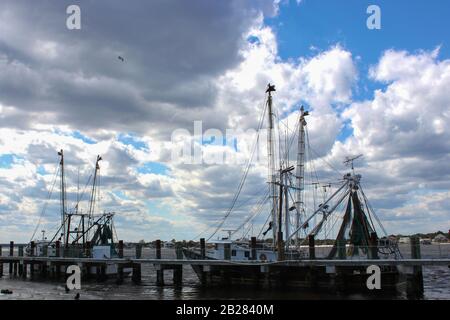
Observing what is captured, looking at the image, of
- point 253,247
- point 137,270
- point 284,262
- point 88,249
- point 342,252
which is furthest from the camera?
point 88,249

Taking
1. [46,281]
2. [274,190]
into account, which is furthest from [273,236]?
[46,281]

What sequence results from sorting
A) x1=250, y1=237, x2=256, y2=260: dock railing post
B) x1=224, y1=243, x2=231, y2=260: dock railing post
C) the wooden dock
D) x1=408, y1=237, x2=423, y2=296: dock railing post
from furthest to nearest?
x1=250, y1=237, x2=256, y2=260: dock railing post
x1=224, y1=243, x2=231, y2=260: dock railing post
the wooden dock
x1=408, y1=237, x2=423, y2=296: dock railing post

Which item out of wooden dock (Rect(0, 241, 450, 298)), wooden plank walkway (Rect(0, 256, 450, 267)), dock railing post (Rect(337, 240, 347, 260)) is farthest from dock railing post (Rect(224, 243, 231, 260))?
dock railing post (Rect(337, 240, 347, 260))

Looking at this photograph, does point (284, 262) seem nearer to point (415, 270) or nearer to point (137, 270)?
point (415, 270)

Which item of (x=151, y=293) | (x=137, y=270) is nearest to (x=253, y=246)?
(x=151, y=293)

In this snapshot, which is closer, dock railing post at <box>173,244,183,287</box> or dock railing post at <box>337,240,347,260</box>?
dock railing post at <box>337,240,347,260</box>

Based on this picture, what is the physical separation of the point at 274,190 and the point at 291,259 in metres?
7.84

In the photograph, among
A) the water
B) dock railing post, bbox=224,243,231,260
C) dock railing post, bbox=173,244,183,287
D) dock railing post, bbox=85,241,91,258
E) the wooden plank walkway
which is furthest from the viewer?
dock railing post, bbox=85,241,91,258

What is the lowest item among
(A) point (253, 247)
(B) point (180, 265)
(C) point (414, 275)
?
(C) point (414, 275)

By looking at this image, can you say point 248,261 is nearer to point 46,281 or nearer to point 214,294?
point 214,294

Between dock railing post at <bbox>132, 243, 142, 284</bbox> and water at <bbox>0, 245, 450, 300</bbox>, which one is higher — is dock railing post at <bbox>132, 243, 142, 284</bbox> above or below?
above

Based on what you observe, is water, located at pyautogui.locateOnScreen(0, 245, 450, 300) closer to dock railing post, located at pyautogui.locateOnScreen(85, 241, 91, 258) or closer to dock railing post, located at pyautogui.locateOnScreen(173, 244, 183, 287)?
dock railing post, located at pyautogui.locateOnScreen(173, 244, 183, 287)

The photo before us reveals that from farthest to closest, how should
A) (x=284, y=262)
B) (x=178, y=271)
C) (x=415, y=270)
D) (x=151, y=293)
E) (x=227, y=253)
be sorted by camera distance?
1. (x=178, y=271)
2. (x=227, y=253)
3. (x=151, y=293)
4. (x=284, y=262)
5. (x=415, y=270)

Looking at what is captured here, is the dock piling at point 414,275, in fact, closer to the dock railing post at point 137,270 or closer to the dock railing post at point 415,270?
the dock railing post at point 415,270
